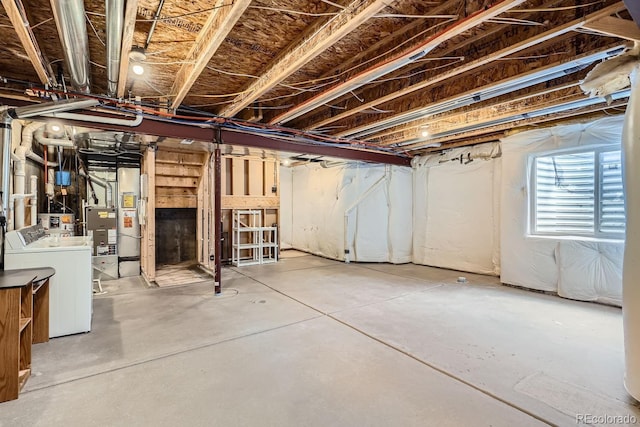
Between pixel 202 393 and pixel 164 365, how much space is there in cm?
53

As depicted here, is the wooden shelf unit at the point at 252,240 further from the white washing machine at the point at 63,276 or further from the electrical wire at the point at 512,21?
the electrical wire at the point at 512,21

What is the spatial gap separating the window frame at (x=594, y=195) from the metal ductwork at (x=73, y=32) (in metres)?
5.08

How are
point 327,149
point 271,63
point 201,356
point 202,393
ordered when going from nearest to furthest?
point 202,393 < point 201,356 < point 271,63 < point 327,149

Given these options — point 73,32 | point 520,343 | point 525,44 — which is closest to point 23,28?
point 73,32

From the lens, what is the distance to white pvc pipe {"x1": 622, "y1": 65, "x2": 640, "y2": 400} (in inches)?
68.6

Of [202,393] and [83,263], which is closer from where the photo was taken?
[202,393]

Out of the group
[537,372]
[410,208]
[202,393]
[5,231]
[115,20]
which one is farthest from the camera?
[410,208]

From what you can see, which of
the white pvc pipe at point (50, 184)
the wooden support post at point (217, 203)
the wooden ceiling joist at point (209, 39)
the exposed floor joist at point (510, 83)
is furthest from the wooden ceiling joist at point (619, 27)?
the white pvc pipe at point (50, 184)

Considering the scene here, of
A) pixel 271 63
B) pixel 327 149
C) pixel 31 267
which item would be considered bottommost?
pixel 31 267

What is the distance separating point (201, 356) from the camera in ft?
7.79

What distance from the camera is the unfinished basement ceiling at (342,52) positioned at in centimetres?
191

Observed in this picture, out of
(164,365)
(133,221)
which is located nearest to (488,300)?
(164,365)

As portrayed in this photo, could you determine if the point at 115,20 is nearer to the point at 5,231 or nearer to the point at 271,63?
the point at 271,63

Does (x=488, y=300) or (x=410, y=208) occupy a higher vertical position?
(x=410, y=208)
